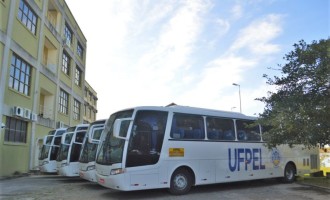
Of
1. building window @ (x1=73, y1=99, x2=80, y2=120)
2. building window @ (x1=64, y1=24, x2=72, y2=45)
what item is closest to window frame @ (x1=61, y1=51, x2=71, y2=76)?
building window @ (x1=64, y1=24, x2=72, y2=45)

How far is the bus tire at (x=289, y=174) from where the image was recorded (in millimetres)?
16172

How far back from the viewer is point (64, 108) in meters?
34.3

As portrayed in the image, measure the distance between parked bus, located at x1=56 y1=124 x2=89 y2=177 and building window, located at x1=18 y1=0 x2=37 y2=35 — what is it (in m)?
10.0

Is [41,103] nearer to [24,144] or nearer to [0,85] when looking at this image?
[24,144]

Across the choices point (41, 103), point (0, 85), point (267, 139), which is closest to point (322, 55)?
point (267, 139)

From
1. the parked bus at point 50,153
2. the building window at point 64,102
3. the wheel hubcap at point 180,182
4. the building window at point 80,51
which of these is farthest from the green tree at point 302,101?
the building window at point 80,51

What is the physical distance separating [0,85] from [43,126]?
8.24 metres

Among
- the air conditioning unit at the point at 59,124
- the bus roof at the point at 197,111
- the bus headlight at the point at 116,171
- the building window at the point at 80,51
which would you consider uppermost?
the building window at the point at 80,51

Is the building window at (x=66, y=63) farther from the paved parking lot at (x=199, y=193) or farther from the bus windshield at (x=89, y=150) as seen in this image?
the paved parking lot at (x=199, y=193)

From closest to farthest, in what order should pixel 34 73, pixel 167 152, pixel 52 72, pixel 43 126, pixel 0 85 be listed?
pixel 167 152 → pixel 0 85 → pixel 34 73 → pixel 43 126 → pixel 52 72

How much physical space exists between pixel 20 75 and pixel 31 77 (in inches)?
71.4

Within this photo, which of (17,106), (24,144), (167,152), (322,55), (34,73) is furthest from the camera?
(34,73)

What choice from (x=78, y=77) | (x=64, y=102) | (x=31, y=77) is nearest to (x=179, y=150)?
(x=31, y=77)

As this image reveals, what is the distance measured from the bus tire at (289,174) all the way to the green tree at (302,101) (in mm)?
3072
